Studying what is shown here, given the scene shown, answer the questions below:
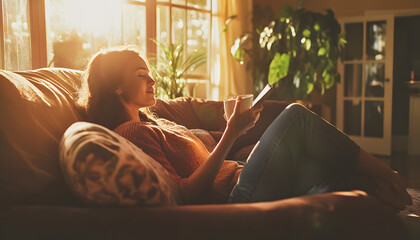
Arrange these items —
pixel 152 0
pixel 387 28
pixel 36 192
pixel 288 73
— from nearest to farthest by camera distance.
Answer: pixel 36 192 → pixel 152 0 → pixel 288 73 → pixel 387 28

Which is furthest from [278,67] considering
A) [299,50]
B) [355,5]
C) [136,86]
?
[136,86]

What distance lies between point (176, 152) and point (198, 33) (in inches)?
129

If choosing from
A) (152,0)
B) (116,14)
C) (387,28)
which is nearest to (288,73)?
(387,28)

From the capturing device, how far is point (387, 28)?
4680 mm

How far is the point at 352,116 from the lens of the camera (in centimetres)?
511

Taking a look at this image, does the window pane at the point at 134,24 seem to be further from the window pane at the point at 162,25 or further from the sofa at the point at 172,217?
the sofa at the point at 172,217

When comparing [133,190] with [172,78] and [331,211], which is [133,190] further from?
[172,78]

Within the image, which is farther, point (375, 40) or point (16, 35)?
point (375, 40)

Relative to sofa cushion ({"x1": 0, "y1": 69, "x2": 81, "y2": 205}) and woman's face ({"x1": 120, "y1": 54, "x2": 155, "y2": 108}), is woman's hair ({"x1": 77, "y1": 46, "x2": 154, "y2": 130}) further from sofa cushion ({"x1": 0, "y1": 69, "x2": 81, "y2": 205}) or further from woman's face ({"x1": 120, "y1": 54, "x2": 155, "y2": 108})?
sofa cushion ({"x1": 0, "y1": 69, "x2": 81, "y2": 205})

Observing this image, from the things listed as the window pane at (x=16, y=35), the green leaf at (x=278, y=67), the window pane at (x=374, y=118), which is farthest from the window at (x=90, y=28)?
the window pane at (x=374, y=118)

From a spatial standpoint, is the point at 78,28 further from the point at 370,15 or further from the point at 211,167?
the point at 370,15

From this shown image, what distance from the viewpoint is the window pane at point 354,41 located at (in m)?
4.97

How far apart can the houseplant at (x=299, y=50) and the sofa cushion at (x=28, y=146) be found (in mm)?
3481

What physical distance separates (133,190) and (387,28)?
188 inches
